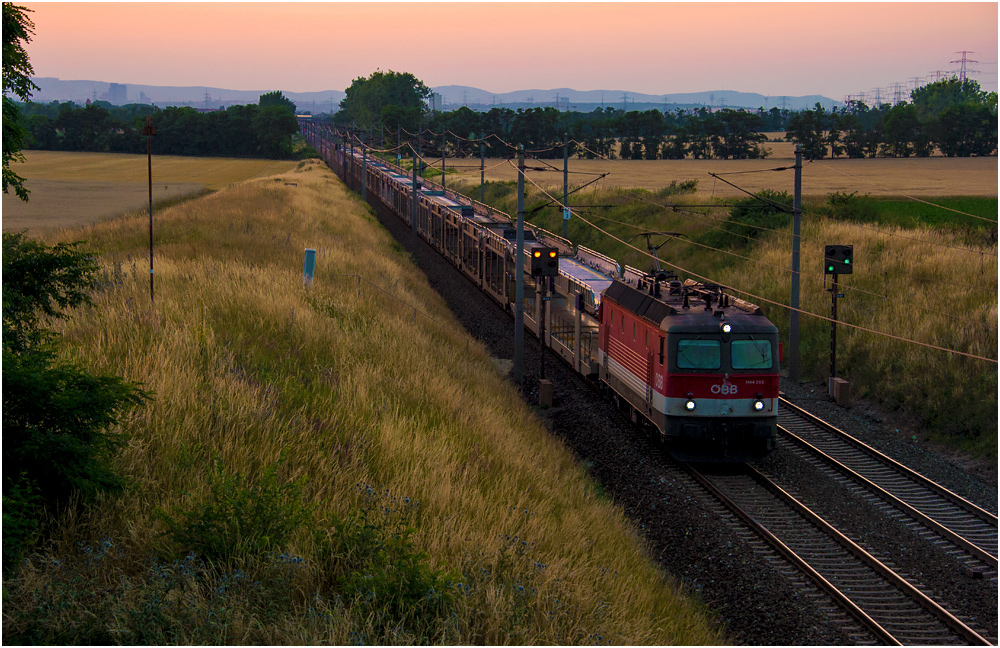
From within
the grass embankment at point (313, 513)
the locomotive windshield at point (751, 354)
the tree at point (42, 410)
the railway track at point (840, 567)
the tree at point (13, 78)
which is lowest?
the railway track at point (840, 567)

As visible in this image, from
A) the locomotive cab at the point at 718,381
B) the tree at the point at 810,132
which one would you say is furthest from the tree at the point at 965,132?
the locomotive cab at the point at 718,381

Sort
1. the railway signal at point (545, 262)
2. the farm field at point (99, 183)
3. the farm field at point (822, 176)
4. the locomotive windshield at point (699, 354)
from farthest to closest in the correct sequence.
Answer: the farm field at point (822, 176) < the farm field at point (99, 183) < the railway signal at point (545, 262) < the locomotive windshield at point (699, 354)

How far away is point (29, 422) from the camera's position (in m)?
7.67

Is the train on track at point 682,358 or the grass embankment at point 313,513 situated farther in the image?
the train on track at point 682,358

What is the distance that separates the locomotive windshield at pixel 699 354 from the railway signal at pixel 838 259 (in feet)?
28.5

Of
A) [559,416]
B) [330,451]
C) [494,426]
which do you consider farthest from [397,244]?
[330,451]

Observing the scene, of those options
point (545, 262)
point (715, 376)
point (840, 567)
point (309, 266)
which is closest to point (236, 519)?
point (840, 567)

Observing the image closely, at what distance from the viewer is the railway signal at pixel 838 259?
77.9 ft

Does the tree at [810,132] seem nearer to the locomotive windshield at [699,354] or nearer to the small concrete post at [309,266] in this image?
the small concrete post at [309,266]

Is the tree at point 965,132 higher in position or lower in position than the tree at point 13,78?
higher

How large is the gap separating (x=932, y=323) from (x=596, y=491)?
46.0 feet

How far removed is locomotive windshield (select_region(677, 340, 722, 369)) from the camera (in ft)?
55.0

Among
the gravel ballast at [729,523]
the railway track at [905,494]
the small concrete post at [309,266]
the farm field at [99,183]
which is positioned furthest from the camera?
the farm field at [99,183]

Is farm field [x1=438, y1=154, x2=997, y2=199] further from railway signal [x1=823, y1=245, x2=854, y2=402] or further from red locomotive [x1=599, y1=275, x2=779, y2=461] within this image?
red locomotive [x1=599, y1=275, x2=779, y2=461]
